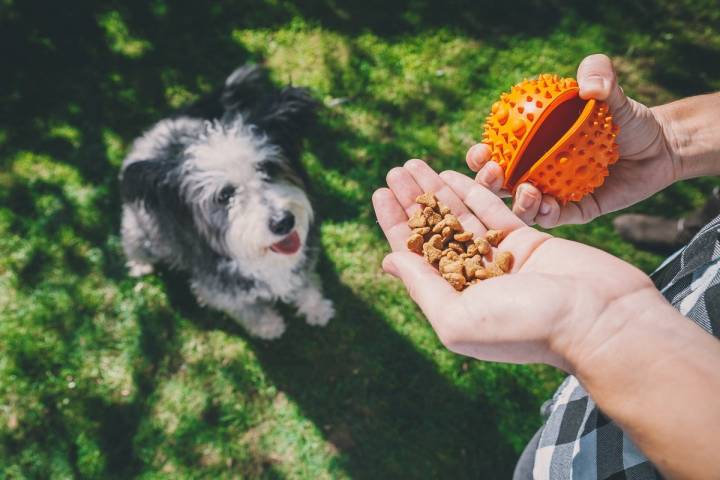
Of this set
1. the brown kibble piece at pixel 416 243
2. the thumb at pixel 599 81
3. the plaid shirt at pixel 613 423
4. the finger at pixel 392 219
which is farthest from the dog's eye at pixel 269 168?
the plaid shirt at pixel 613 423

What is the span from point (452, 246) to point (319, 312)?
167 cm

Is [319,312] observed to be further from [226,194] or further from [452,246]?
[452,246]

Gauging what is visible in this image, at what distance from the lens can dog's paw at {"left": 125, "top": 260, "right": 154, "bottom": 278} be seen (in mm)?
3863

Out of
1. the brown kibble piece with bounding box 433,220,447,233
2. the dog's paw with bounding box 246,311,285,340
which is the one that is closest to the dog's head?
the dog's paw with bounding box 246,311,285,340

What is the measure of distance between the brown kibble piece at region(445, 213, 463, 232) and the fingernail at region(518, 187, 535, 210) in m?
0.33

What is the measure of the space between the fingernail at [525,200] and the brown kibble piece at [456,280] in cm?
42

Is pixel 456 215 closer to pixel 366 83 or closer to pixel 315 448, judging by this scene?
pixel 315 448

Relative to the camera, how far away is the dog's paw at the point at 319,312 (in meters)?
3.59

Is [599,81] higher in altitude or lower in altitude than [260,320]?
lower

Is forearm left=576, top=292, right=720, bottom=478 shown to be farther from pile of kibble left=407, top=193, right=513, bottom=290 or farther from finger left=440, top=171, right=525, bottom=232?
finger left=440, top=171, right=525, bottom=232

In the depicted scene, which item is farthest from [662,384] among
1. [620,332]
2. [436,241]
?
[436,241]

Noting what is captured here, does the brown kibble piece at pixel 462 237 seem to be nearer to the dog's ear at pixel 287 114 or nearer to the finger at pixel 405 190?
the finger at pixel 405 190

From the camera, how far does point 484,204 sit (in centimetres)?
235

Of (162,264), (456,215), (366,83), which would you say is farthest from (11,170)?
(456,215)
